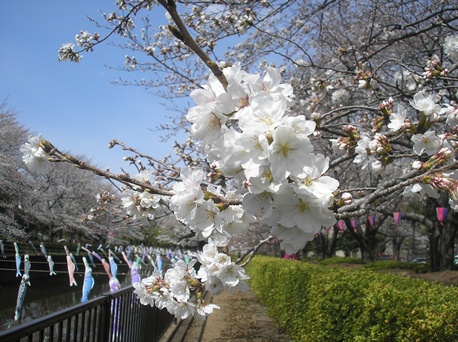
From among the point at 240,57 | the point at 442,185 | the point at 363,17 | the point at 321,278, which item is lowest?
the point at 321,278

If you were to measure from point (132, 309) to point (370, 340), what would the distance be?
107 inches

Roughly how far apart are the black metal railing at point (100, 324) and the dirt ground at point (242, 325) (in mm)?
1827

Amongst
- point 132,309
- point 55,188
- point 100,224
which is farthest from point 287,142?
point 100,224

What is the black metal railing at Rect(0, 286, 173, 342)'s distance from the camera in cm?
247

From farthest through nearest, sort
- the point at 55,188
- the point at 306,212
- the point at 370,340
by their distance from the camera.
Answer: the point at 55,188
the point at 370,340
the point at 306,212

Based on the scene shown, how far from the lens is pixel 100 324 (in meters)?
3.72

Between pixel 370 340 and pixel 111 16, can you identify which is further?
pixel 111 16

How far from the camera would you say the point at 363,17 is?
Result: 351 inches

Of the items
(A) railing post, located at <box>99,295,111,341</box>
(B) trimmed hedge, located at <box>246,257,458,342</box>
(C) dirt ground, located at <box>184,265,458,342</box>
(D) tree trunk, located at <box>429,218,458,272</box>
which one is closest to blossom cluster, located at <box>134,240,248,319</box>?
(A) railing post, located at <box>99,295,111,341</box>

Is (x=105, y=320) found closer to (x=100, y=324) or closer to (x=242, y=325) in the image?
(x=100, y=324)

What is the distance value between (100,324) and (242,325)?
19.8ft

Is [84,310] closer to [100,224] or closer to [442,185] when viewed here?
[442,185]

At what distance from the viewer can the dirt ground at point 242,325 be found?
7883 millimetres

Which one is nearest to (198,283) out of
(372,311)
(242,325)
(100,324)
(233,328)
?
(100,324)
